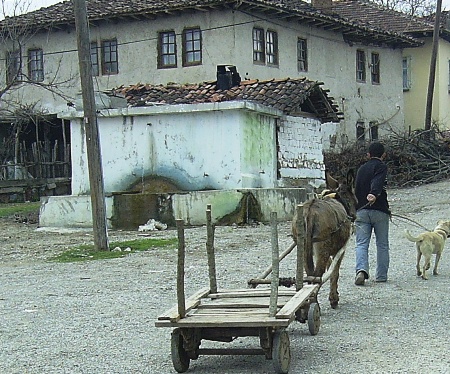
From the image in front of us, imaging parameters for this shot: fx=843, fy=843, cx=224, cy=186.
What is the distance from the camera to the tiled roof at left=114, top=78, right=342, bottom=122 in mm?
22984

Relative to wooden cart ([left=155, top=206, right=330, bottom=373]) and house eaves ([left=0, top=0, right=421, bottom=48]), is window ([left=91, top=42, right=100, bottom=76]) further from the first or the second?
wooden cart ([left=155, top=206, right=330, bottom=373])

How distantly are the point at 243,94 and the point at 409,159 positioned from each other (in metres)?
11.4

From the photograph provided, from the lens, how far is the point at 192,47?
105 feet

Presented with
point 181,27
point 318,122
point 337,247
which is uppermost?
point 181,27

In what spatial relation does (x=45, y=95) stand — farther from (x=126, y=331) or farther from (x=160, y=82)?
(x=126, y=331)

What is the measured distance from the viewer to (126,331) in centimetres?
902

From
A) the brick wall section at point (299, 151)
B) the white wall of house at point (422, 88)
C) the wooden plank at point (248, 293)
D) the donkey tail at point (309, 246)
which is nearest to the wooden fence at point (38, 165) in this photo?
the brick wall section at point (299, 151)

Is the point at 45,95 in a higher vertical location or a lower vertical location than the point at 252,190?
higher

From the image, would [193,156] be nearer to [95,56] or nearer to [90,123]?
[90,123]

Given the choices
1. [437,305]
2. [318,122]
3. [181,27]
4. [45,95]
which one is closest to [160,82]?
[181,27]

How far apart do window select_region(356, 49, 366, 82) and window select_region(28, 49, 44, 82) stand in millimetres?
14246

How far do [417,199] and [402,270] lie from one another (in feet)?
48.4

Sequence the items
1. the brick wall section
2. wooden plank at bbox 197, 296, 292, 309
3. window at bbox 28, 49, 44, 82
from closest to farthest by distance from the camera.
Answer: wooden plank at bbox 197, 296, 292, 309, the brick wall section, window at bbox 28, 49, 44, 82

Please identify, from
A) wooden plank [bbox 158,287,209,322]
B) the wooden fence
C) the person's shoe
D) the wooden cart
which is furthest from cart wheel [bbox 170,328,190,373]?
the wooden fence
